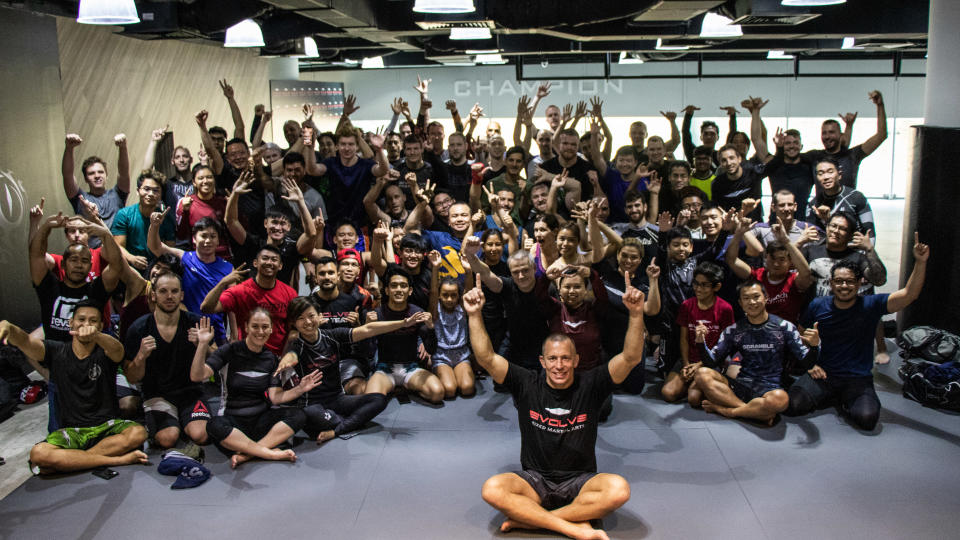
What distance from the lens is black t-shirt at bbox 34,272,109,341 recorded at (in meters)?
5.70

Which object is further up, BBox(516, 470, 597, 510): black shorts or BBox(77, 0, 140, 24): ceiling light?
BBox(77, 0, 140, 24): ceiling light

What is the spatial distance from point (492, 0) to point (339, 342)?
4.95 metres

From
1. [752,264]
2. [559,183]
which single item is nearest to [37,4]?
[559,183]

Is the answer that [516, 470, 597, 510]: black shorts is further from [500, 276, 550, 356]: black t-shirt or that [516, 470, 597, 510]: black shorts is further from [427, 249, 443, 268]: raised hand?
[427, 249, 443, 268]: raised hand

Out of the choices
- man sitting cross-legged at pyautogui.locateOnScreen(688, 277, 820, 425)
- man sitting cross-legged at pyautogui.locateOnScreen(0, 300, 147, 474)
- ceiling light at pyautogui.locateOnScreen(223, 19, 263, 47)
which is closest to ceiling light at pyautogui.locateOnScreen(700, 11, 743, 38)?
man sitting cross-legged at pyautogui.locateOnScreen(688, 277, 820, 425)

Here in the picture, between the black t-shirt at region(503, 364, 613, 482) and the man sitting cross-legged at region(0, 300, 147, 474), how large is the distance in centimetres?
259

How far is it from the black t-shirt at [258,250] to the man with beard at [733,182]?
168 inches

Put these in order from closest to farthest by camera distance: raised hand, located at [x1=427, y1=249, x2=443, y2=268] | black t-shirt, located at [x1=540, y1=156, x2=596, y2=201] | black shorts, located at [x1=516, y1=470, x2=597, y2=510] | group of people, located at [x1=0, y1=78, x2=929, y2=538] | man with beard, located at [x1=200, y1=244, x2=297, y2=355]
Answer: black shorts, located at [x1=516, y1=470, x2=597, y2=510], group of people, located at [x1=0, y1=78, x2=929, y2=538], man with beard, located at [x1=200, y1=244, x2=297, y2=355], raised hand, located at [x1=427, y1=249, x2=443, y2=268], black t-shirt, located at [x1=540, y1=156, x2=596, y2=201]

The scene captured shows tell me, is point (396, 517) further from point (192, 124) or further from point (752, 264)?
point (192, 124)

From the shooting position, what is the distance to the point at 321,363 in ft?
18.4

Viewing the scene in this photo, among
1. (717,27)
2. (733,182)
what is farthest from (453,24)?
(733,182)

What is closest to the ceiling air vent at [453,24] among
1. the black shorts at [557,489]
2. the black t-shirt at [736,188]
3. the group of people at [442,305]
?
the group of people at [442,305]

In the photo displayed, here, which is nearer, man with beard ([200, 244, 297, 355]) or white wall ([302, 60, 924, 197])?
man with beard ([200, 244, 297, 355])

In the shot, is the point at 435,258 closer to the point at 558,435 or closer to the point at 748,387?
the point at 558,435
